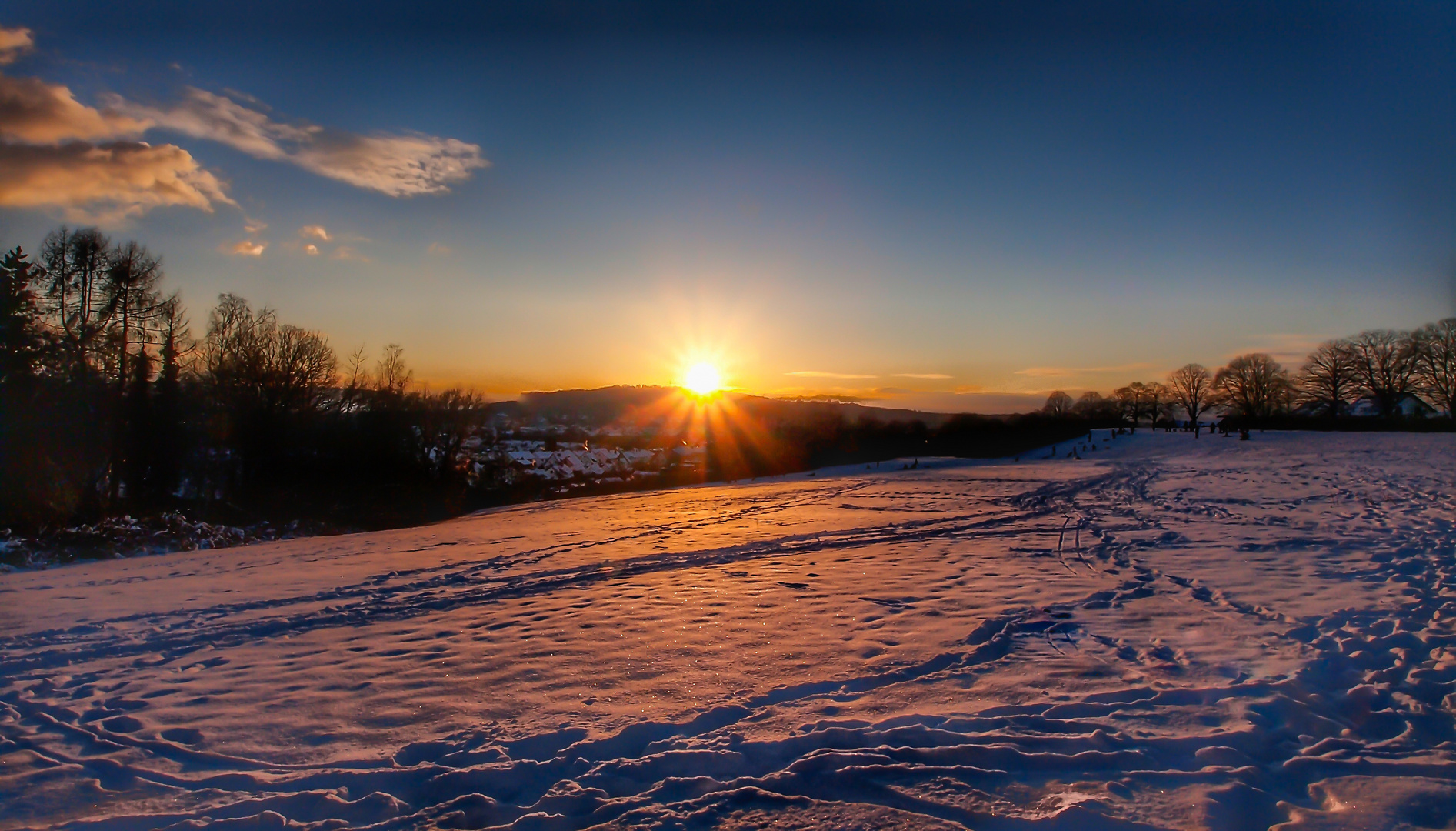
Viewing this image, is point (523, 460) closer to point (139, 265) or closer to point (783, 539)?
point (139, 265)

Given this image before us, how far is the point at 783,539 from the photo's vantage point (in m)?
13.5

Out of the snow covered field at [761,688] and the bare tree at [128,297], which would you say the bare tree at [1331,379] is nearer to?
the snow covered field at [761,688]

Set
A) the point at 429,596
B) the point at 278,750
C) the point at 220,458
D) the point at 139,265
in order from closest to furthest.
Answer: the point at 278,750 → the point at 429,596 → the point at 139,265 → the point at 220,458

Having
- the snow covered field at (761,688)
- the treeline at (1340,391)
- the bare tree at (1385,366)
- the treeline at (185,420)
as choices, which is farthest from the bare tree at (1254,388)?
the treeline at (185,420)

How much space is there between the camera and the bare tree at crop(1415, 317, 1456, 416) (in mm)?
18139

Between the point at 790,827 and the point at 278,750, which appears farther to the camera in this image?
the point at 278,750

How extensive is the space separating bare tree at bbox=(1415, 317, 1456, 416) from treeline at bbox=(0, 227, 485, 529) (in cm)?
3377

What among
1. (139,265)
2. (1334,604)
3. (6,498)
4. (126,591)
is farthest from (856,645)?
(139,265)

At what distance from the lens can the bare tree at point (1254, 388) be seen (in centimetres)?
3956

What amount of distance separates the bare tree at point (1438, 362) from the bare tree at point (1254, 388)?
18.6 m

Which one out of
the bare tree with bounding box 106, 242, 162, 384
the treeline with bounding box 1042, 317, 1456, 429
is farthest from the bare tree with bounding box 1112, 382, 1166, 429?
the bare tree with bounding box 106, 242, 162, 384

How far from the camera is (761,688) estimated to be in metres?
5.55

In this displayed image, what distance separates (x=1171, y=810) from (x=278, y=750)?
18.7 ft

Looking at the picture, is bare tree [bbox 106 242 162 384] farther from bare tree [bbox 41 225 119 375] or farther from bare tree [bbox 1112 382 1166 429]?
bare tree [bbox 1112 382 1166 429]
